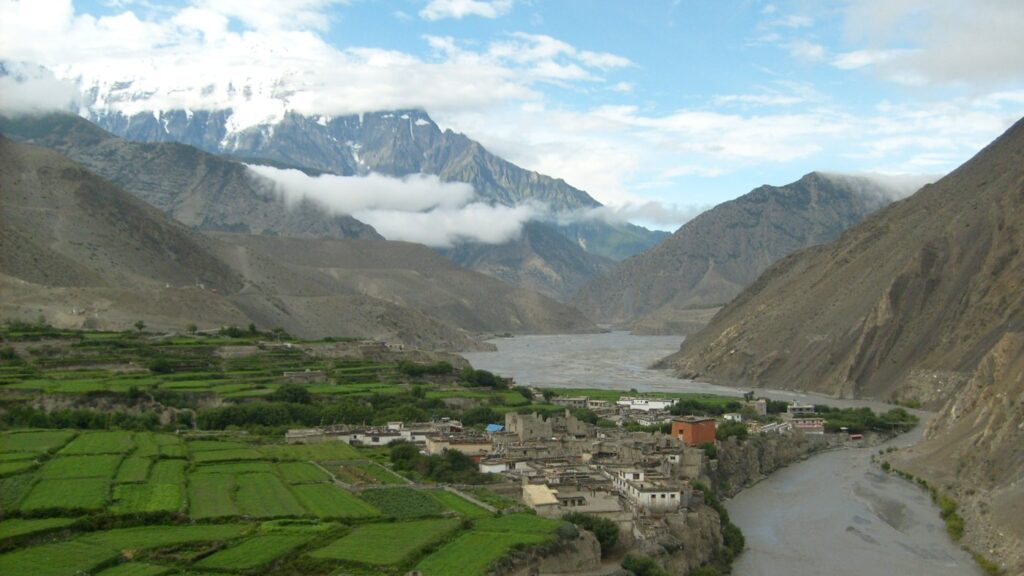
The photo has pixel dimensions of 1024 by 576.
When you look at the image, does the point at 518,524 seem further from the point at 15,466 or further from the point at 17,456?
the point at 17,456

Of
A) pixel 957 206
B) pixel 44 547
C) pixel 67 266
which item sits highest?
pixel 957 206

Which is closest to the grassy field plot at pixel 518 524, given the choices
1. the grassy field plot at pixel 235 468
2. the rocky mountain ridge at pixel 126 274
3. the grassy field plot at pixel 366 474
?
the grassy field plot at pixel 366 474

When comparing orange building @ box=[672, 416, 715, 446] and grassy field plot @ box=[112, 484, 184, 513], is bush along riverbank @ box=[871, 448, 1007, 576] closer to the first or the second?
orange building @ box=[672, 416, 715, 446]

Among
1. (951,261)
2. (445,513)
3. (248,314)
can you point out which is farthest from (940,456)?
(248,314)

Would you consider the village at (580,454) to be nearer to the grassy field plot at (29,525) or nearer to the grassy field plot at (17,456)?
the grassy field plot at (17,456)

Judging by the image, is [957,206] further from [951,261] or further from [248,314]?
[248,314]

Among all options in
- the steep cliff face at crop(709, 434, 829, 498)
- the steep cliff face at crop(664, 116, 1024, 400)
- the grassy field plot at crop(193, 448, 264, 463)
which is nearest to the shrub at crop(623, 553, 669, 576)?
the grassy field plot at crop(193, 448, 264, 463)

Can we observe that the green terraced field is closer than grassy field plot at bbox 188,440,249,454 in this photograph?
Yes
